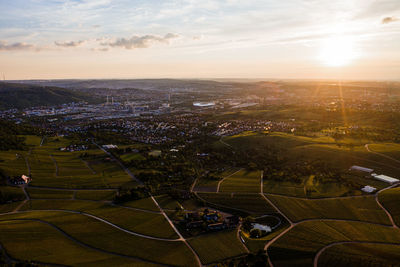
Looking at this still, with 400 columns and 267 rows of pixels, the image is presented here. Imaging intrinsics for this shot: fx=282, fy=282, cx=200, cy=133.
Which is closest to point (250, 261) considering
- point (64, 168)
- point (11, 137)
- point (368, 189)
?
point (368, 189)

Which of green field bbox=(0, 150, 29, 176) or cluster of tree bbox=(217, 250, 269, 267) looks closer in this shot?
cluster of tree bbox=(217, 250, 269, 267)

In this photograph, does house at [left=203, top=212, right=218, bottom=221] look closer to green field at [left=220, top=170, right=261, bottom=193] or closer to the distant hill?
green field at [left=220, top=170, right=261, bottom=193]

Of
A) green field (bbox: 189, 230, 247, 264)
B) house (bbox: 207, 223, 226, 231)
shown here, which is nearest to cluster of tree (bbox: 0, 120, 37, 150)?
house (bbox: 207, 223, 226, 231)

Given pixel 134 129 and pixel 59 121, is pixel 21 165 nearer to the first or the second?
pixel 134 129

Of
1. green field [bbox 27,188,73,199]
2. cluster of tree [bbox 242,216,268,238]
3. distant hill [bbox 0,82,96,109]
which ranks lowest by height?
cluster of tree [bbox 242,216,268,238]

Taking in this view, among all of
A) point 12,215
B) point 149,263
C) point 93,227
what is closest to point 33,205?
point 12,215

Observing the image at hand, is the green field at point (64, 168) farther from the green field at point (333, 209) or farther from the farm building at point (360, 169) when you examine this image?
the farm building at point (360, 169)
